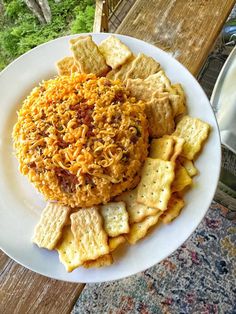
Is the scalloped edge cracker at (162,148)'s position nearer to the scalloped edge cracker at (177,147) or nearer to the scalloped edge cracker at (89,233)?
the scalloped edge cracker at (177,147)

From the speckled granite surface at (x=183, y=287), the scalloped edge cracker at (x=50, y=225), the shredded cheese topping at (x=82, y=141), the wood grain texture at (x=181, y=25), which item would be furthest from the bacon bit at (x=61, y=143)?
the speckled granite surface at (x=183, y=287)

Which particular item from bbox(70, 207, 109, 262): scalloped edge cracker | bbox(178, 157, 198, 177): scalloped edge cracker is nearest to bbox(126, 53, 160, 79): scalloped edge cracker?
bbox(178, 157, 198, 177): scalloped edge cracker

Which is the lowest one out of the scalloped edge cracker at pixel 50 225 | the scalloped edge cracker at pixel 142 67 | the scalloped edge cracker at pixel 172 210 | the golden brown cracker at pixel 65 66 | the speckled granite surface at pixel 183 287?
the speckled granite surface at pixel 183 287

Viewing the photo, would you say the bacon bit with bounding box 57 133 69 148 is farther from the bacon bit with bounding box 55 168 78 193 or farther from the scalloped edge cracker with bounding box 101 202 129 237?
the scalloped edge cracker with bounding box 101 202 129 237

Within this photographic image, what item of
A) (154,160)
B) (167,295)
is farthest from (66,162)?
(167,295)

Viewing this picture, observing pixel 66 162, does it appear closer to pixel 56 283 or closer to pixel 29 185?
pixel 29 185

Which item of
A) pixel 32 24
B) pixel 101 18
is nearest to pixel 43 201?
pixel 101 18
